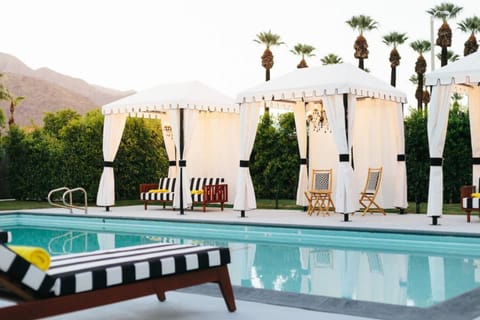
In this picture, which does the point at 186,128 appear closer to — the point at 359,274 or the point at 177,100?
the point at 177,100

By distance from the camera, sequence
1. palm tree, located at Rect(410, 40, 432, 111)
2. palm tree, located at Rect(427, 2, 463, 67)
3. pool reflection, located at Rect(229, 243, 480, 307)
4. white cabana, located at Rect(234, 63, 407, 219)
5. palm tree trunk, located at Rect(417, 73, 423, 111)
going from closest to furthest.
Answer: pool reflection, located at Rect(229, 243, 480, 307), white cabana, located at Rect(234, 63, 407, 219), palm tree, located at Rect(427, 2, 463, 67), palm tree, located at Rect(410, 40, 432, 111), palm tree trunk, located at Rect(417, 73, 423, 111)

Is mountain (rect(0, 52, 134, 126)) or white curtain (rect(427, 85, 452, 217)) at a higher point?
mountain (rect(0, 52, 134, 126))

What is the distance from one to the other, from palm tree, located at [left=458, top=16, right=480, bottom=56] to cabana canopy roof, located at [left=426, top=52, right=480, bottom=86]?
19.8 meters

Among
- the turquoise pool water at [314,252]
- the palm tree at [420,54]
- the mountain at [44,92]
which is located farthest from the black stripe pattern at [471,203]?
the mountain at [44,92]

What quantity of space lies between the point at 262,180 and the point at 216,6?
12.0 m

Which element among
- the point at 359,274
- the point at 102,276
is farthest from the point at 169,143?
the point at 102,276

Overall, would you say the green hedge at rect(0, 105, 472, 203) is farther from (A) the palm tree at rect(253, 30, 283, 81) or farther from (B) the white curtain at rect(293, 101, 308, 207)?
(A) the palm tree at rect(253, 30, 283, 81)

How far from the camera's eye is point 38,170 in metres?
18.7

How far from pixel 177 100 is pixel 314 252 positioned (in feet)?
18.1

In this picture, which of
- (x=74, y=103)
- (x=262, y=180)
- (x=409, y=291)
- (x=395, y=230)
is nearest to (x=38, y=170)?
(x=262, y=180)

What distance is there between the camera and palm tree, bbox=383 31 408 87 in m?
32.7

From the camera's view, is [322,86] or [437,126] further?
[322,86]

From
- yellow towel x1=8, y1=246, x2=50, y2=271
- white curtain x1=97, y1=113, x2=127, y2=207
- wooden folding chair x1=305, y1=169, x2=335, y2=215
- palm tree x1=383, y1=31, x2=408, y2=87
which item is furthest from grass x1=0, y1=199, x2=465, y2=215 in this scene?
palm tree x1=383, y1=31, x2=408, y2=87

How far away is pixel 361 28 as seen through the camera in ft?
103
